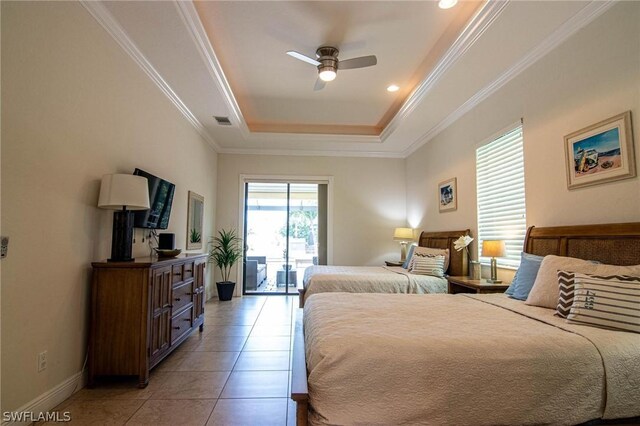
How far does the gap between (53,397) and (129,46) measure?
9.54 feet

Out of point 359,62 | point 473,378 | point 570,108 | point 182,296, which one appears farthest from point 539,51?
point 182,296

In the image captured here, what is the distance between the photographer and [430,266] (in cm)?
429

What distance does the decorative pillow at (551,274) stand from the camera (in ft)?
Result: 6.94

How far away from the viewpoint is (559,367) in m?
1.47

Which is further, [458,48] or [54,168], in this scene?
[458,48]

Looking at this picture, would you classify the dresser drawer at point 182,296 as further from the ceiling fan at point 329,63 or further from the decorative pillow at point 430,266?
the decorative pillow at point 430,266

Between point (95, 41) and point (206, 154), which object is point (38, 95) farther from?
point (206, 154)

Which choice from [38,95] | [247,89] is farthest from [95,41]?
[247,89]

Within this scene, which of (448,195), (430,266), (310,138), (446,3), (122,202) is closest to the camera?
(122,202)

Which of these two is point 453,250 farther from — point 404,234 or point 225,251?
point 225,251

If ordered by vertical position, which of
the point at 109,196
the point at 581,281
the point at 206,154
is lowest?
the point at 581,281

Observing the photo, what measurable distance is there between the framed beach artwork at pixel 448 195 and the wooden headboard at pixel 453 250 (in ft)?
1.29

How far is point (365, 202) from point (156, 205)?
13.8 ft

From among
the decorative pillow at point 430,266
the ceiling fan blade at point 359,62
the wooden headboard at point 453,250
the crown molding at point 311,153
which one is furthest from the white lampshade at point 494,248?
the crown molding at point 311,153
